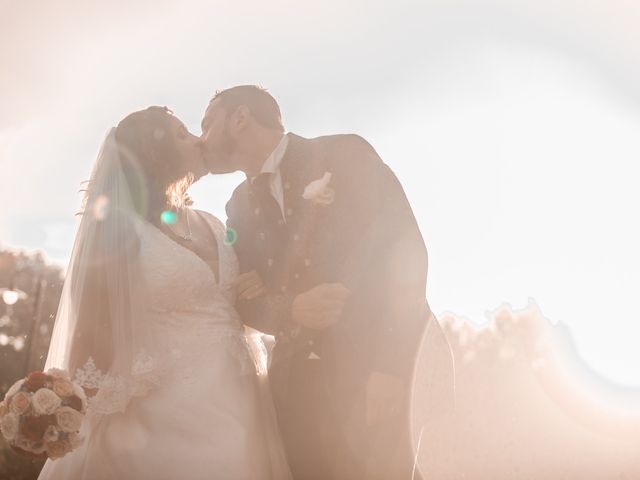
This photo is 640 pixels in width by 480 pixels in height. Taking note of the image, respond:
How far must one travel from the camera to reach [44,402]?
4.37 metres

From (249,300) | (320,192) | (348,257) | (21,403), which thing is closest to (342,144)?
(320,192)

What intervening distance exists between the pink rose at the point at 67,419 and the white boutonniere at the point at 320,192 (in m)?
2.00

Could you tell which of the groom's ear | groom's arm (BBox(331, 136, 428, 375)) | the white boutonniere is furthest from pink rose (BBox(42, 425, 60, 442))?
the groom's ear

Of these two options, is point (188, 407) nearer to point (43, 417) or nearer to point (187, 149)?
point (43, 417)

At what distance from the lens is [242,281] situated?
5.45m

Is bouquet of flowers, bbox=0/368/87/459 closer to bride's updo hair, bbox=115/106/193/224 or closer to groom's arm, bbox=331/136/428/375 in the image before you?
bride's updo hair, bbox=115/106/193/224

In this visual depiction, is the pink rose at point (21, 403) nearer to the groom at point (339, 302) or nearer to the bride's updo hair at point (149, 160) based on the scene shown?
the groom at point (339, 302)

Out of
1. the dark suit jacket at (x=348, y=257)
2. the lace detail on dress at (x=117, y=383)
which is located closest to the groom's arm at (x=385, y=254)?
the dark suit jacket at (x=348, y=257)

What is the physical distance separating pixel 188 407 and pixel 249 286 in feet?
3.20

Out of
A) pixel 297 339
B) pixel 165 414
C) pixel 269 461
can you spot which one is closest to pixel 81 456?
pixel 165 414

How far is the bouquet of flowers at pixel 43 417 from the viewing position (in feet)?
14.4

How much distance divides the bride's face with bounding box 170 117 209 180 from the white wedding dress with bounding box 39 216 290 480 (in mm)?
696

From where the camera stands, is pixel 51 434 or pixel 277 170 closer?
pixel 51 434

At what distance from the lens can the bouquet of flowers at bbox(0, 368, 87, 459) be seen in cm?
438
